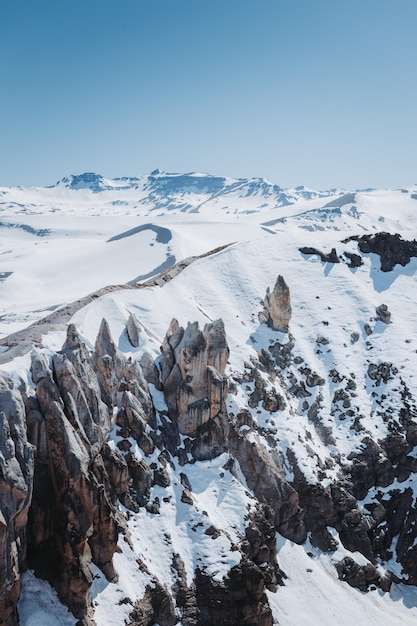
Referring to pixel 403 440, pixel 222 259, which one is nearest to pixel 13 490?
pixel 403 440

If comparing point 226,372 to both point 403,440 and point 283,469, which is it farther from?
point 403,440

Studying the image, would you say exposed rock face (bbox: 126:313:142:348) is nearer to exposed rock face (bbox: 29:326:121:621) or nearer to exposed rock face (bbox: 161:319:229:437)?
exposed rock face (bbox: 161:319:229:437)

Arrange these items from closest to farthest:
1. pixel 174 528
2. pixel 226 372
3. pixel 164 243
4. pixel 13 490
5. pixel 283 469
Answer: pixel 13 490
pixel 174 528
pixel 283 469
pixel 226 372
pixel 164 243

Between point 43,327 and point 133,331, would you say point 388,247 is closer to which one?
point 133,331

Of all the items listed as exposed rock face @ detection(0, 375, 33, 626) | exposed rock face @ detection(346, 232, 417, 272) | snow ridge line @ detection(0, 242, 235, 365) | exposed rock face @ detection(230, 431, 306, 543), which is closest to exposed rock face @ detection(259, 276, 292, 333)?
snow ridge line @ detection(0, 242, 235, 365)

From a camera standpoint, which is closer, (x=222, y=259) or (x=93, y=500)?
(x=93, y=500)

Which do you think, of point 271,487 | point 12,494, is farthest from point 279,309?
point 12,494
